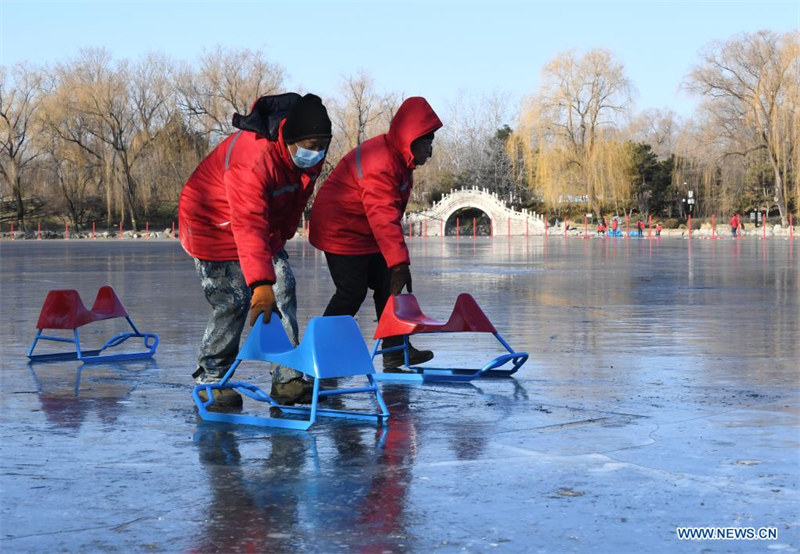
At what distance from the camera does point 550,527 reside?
417cm

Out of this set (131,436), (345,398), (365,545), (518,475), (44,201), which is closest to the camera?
(365,545)

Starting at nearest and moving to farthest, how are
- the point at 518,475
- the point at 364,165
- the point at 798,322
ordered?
the point at 518,475 → the point at 364,165 → the point at 798,322

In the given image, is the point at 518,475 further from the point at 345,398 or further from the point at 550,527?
the point at 345,398

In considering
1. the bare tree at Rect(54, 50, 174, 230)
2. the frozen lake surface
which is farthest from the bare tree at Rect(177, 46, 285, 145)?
the frozen lake surface

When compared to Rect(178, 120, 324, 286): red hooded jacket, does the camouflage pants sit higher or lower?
lower

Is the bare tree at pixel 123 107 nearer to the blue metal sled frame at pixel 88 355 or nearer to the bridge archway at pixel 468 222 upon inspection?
the bridge archway at pixel 468 222

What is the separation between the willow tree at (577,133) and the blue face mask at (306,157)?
63.9 m

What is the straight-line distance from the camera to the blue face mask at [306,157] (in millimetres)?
6828

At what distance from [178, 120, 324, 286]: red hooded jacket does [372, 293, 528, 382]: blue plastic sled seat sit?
1167 millimetres

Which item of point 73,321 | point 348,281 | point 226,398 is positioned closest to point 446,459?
point 226,398

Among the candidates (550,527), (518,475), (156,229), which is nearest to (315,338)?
(518,475)

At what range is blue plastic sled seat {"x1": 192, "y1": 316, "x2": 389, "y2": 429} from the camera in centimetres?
632

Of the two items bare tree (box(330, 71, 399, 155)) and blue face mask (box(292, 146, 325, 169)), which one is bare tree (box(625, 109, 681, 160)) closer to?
bare tree (box(330, 71, 399, 155))

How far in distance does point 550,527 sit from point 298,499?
1036mm
